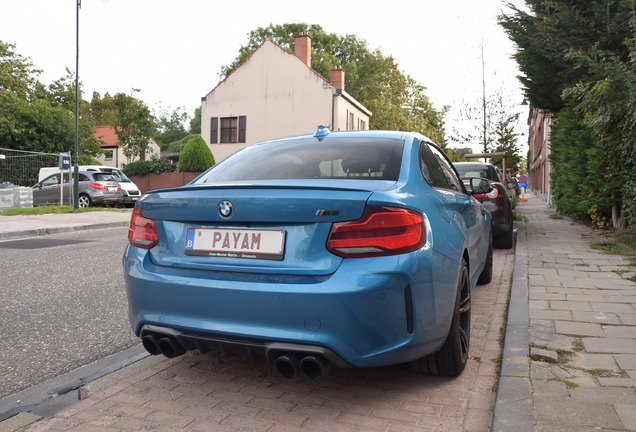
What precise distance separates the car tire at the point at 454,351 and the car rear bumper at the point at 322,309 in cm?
27

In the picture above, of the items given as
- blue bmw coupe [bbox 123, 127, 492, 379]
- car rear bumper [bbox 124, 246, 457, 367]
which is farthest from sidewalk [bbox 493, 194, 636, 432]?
car rear bumper [bbox 124, 246, 457, 367]

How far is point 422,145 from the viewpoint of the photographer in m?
3.74

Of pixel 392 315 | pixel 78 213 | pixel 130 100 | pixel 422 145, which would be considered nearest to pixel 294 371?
pixel 392 315

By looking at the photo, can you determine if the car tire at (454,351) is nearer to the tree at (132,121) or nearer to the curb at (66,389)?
the curb at (66,389)

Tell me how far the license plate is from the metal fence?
72.9ft

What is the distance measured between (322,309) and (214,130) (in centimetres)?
3564

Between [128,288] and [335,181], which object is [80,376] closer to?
[128,288]

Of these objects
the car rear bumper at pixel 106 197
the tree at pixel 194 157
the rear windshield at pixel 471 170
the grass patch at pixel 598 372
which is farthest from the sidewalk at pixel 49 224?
the tree at pixel 194 157

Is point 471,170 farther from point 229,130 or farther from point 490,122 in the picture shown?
point 229,130

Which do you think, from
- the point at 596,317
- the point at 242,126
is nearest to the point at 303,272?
the point at 596,317

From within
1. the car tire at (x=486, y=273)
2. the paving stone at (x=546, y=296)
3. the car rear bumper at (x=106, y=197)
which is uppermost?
the car rear bumper at (x=106, y=197)

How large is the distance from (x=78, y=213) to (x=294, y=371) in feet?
55.7

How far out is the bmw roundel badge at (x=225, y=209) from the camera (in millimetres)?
2760

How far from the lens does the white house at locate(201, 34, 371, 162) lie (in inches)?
1385
